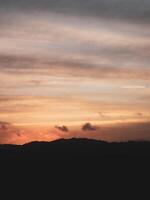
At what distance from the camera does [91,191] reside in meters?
197

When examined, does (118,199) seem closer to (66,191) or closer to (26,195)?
(66,191)

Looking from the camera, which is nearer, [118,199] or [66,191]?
[118,199]

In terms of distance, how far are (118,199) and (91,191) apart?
20267mm

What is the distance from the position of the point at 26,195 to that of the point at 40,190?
34.4ft

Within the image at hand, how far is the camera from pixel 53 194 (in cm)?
19088

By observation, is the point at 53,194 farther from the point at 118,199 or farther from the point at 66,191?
the point at 118,199

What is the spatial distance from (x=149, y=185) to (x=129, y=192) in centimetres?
1079

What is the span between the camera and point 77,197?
614 feet

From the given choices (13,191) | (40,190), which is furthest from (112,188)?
(13,191)

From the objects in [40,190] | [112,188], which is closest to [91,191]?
[112,188]

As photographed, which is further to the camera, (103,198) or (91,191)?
(91,191)

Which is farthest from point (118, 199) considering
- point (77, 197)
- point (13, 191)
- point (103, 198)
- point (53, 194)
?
point (13, 191)

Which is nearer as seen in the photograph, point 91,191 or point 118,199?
point 118,199

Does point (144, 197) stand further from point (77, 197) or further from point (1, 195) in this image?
point (1, 195)
